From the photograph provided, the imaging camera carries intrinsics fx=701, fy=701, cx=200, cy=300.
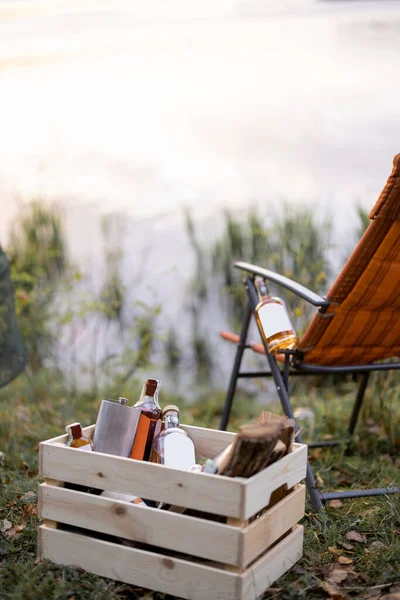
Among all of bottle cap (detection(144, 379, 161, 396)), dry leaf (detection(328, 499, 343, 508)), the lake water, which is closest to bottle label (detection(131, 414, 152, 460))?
bottle cap (detection(144, 379, 161, 396))

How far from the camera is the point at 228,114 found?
5035 millimetres

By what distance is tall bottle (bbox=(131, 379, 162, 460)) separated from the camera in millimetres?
1722

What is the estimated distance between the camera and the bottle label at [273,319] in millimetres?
2193

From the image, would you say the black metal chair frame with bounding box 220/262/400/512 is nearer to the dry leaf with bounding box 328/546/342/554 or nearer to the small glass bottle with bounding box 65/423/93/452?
the dry leaf with bounding box 328/546/342/554

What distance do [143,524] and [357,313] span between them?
3.14 feet

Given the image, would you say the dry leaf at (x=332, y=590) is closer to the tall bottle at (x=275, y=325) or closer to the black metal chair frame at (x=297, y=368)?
the black metal chair frame at (x=297, y=368)

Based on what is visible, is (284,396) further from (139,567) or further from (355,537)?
(139,567)

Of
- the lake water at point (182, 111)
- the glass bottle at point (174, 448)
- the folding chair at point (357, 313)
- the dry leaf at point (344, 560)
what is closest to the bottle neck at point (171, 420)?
the glass bottle at point (174, 448)

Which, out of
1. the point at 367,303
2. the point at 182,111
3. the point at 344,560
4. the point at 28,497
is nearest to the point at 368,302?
the point at 367,303

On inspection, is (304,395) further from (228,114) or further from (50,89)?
(50,89)

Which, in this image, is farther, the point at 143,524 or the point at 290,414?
the point at 290,414

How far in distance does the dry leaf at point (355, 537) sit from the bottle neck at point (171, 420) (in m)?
0.55

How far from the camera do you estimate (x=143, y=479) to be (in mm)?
1521

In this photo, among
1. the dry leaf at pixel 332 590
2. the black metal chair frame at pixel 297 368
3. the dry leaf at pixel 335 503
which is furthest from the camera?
the dry leaf at pixel 335 503
